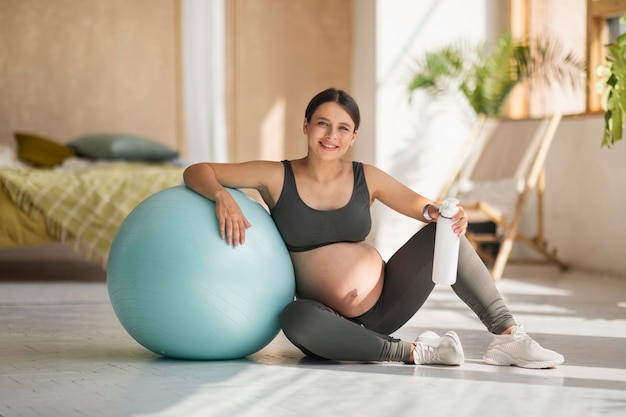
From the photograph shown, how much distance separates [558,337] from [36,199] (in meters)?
3.03

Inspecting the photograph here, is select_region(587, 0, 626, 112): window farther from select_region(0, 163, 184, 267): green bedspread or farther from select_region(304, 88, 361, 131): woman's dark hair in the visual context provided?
select_region(304, 88, 361, 131): woman's dark hair

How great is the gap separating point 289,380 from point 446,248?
59 cm

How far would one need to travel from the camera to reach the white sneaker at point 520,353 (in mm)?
2816

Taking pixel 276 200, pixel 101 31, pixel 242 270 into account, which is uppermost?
pixel 101 31

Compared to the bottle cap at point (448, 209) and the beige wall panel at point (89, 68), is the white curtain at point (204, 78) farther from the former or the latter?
the bottle cap at point (448, 209)

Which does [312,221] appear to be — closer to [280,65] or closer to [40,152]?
[40,152]

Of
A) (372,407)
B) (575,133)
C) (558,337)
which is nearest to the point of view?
(372,407)

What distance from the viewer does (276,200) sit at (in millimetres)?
2916

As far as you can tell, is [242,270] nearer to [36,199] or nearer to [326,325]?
[326,325]

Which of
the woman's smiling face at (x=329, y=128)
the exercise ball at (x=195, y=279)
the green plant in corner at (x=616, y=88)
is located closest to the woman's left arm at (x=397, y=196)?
the woman's smiling face at (x=329, y=128)

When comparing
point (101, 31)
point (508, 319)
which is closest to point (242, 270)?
point (508, 319)

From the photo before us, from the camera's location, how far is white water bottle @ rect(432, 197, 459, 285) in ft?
9.01

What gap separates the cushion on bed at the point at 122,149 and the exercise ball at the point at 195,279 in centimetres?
393

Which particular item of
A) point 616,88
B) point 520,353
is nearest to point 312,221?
point 520,353
